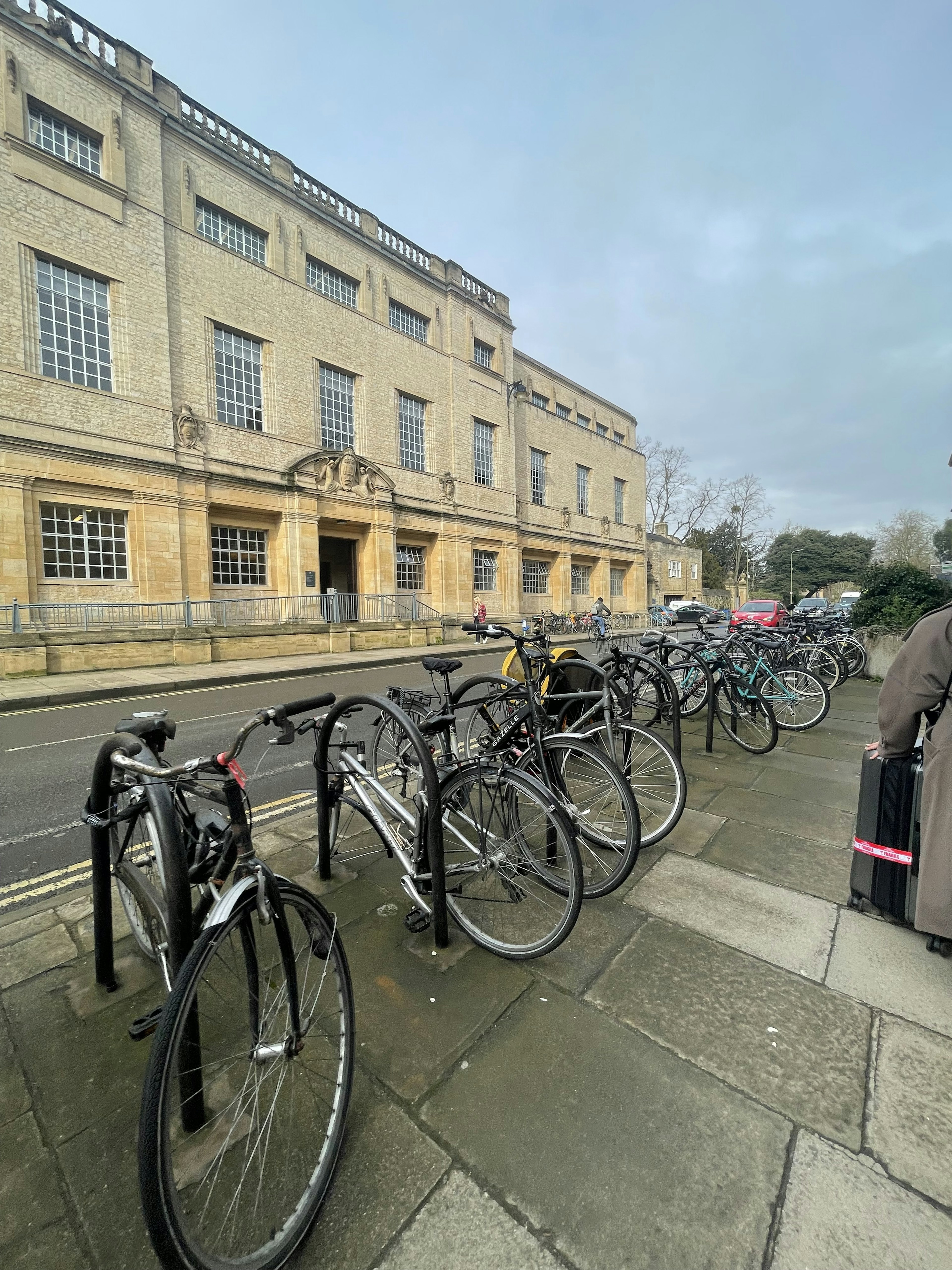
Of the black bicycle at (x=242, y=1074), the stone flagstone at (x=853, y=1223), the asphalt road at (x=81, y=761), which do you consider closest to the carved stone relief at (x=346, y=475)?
the asphalt road at (x=81, y=761)

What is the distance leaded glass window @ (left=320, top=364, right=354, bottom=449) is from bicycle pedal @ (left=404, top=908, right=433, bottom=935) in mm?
20064

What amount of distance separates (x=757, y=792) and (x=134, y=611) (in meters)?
15.7

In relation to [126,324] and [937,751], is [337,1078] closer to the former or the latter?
[937,751]

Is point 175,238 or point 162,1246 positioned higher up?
point 175,238

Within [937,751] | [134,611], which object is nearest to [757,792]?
[937,751]

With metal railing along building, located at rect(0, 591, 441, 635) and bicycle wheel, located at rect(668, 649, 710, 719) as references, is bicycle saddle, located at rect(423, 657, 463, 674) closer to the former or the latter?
bicycle wheel, located at rect(668, 649, 710, 719)

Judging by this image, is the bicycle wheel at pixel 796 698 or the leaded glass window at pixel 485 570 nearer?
the bicycle wheel at pixel 796 698

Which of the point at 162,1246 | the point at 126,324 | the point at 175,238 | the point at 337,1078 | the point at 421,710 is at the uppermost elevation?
the point at 175,238

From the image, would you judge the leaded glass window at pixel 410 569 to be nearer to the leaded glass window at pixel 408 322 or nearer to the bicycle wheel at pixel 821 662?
the leaded glass window at pixel 408 322

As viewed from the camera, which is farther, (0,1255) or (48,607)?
(48,607)

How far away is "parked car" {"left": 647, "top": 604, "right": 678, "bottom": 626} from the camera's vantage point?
34.6 m

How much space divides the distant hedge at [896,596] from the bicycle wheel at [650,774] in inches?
362

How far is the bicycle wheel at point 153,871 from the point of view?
4.74 feet

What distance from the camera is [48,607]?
13.4 meters
